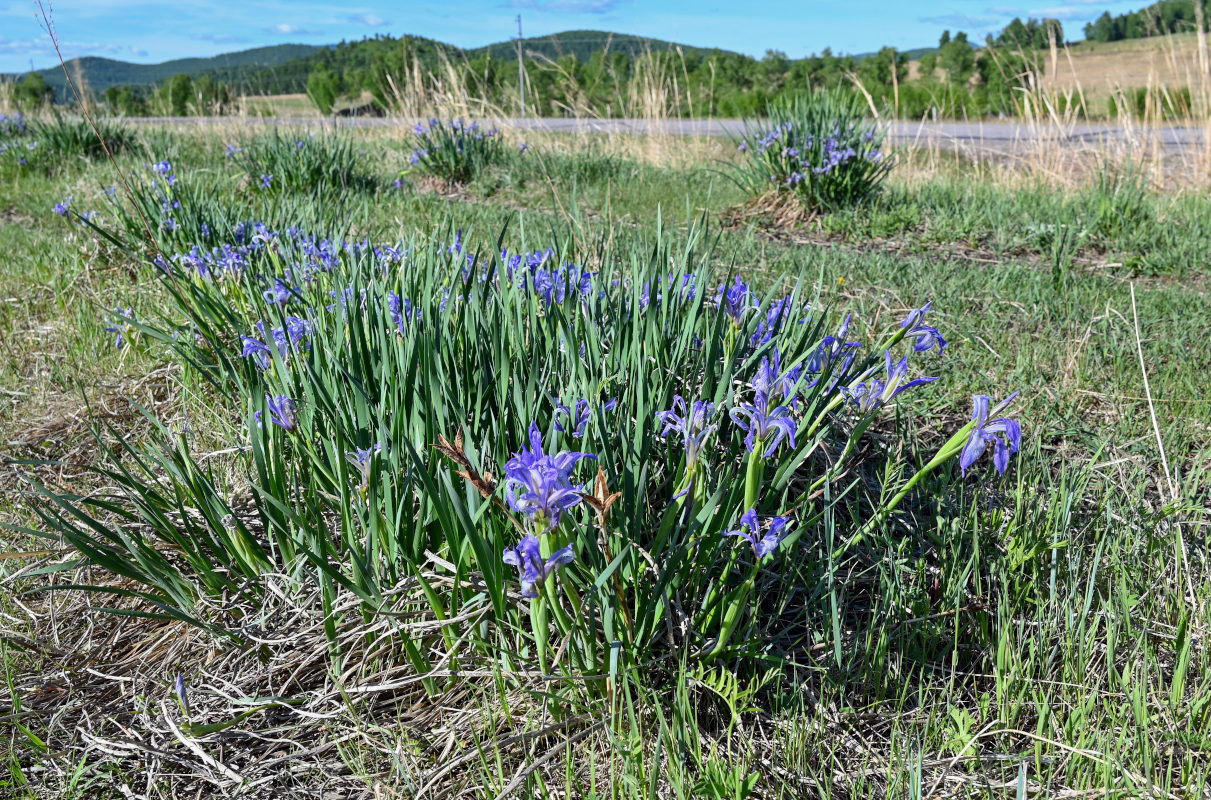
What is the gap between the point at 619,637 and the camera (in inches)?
56.5

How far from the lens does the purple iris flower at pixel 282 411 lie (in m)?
1.70

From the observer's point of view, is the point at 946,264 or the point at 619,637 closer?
the point at 619,637

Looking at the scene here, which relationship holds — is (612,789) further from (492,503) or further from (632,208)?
(632,208)

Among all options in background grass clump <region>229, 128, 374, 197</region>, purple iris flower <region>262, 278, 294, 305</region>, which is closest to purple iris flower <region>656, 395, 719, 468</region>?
purple iris flower <region>262, 278, 294, 305</region>

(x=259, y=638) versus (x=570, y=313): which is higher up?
(x=570, y=313)

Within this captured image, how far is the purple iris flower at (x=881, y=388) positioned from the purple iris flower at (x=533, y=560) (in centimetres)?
73

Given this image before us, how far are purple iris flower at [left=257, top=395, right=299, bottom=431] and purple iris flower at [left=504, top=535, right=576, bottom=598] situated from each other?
2.59 ft

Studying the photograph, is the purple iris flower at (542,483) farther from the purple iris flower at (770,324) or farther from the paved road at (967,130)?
the paved road at (967,130)

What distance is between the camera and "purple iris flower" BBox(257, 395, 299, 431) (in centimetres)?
170

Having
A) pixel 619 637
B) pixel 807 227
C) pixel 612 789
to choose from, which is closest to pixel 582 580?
pixel 619 637

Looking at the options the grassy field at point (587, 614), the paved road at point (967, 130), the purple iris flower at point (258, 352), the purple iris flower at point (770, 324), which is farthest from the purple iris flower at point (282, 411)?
the paved road at point (967, 130)

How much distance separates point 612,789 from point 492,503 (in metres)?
0.52

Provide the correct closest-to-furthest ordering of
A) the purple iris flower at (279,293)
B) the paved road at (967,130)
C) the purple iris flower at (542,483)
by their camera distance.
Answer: the purple iris flower at (542,483) → the purple iris flower at (279,293) → the paved road at (967,130)

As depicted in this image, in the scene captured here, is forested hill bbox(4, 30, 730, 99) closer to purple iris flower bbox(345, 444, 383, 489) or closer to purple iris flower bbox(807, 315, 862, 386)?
purple iris flower bbox(345, 444, 383, 489)
